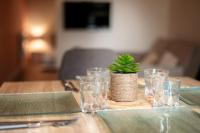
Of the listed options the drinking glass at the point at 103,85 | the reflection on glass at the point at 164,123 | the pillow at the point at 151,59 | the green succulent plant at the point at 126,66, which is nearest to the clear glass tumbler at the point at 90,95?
the drinking glass at the point at 103,85

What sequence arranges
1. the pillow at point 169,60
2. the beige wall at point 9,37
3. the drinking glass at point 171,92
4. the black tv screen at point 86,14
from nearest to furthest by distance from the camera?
the drinking glass at point 171,92
the pillow at point 169,60
the beige wall at point 9,37
the black tv screen at point 86,14

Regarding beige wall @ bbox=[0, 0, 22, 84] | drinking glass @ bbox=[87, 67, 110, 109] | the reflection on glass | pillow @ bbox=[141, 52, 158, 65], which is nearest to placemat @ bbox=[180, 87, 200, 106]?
the reflection on glass

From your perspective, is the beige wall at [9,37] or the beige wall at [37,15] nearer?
the beige wall at [9,37]

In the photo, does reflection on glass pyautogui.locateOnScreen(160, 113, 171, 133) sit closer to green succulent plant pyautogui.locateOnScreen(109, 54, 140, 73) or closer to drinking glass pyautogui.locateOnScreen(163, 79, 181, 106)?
drinking glass pyautogui.locateOnScreen(163, 79, 181, 106)

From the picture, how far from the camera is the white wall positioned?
5938 millimetres

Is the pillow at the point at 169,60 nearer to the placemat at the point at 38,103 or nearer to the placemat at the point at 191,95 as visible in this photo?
the placemat at the point at 191,95

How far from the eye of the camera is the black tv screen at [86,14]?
581cm

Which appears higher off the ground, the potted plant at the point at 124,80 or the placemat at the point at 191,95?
the potted plant at the point at 124,80

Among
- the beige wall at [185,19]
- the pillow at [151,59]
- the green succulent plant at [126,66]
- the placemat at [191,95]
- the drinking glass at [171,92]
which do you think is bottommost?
the pillow at [151,59]

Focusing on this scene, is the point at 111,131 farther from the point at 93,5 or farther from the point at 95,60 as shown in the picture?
the point at 93,5

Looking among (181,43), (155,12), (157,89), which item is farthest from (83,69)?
(155,12)

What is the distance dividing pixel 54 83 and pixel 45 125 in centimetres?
76

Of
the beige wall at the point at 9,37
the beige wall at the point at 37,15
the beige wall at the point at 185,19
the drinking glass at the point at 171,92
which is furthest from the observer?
the beige wall at the point at 37,15

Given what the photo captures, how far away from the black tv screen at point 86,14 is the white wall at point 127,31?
0.37 ft
